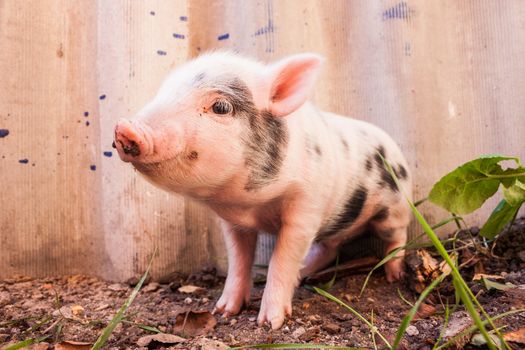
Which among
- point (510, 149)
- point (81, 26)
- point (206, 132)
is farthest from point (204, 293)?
point (510, 149)

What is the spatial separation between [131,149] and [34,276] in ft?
4.64

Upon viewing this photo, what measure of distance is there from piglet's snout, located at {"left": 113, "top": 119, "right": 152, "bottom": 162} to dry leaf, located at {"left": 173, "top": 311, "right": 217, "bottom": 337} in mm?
607

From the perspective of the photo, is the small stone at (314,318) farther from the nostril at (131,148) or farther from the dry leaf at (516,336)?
the nostril at (131,148)

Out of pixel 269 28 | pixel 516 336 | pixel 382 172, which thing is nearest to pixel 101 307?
pixel 382 172

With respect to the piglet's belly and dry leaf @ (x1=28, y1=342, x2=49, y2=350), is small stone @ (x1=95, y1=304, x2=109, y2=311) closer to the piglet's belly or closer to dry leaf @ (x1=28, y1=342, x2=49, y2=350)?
dry leaf @ (x1=28, y1=342, x2=49, y2=350)

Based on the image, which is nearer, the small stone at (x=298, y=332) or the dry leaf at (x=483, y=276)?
the small stone at (x=298, y=332)

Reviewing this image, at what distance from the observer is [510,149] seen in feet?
8.14

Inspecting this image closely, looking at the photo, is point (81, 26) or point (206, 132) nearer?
point (206, 132)

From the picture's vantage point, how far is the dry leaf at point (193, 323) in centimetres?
159

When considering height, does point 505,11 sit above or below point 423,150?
above

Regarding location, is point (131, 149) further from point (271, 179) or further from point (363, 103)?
point (363, 103)

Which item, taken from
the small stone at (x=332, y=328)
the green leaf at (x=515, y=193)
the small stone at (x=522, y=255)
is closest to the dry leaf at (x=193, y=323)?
the small stone at (x=332, y=328)

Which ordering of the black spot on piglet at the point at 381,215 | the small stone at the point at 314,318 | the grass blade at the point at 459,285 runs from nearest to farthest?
1. the grass blade at the point at 459,285
2. the small stone at the point at 314,318
3. the black spot on piglet at the point at 381,215

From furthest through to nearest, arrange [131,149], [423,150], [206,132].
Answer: [423,150] < [206,132] < [131,149]
